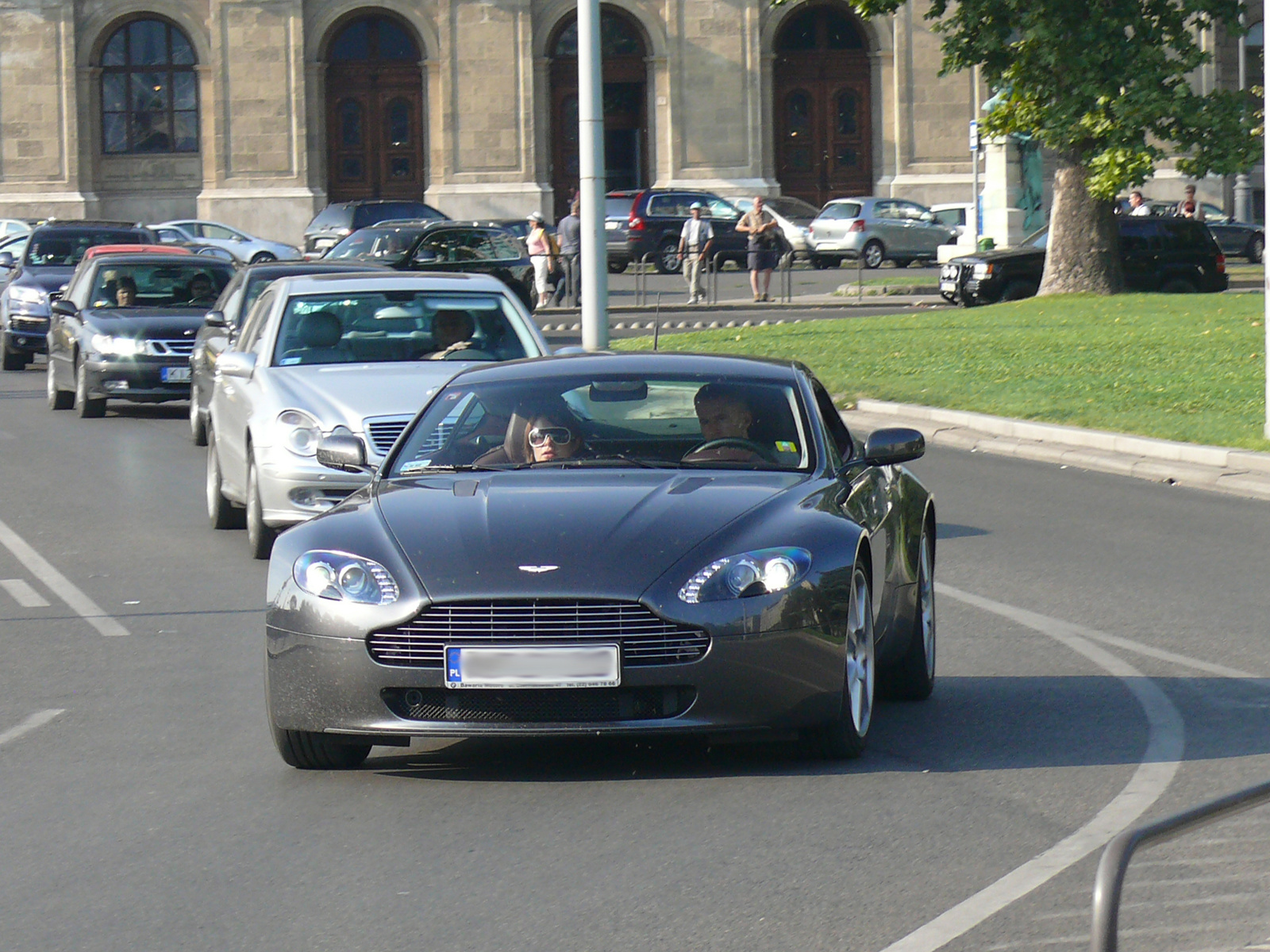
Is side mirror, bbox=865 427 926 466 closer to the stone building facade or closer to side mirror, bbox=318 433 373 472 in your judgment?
side mirror, bbox=318 433 373 472

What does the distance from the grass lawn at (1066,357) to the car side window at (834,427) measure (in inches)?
318

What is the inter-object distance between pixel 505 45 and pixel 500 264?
2571 cm

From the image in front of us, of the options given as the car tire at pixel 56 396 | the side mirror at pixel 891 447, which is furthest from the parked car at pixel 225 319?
the side mirror at pixel 891 447

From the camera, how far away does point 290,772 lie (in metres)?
6.63

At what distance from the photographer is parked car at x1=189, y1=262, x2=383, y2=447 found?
16.2 m

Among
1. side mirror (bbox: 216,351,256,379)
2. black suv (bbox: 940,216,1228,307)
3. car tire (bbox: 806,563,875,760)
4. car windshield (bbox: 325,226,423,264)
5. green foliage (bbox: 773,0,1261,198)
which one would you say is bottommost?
car tire (bbox: 806,563,875,760)

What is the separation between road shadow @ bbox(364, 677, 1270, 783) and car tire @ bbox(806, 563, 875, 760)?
2.7 inches

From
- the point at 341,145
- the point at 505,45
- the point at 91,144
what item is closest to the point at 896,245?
the point at 505,45

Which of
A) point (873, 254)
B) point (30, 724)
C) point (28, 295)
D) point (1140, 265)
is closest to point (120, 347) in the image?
point (28, 295)

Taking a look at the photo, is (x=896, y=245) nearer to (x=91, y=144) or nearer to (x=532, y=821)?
(x=91, y=144)

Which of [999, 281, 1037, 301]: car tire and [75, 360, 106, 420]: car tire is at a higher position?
[999, 281, 1037, 301]: car tire

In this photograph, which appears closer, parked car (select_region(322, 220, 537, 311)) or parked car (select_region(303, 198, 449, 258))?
parked car (select_region(322, 220, 537, 311))

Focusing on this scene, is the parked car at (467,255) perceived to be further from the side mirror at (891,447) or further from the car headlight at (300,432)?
the side mirror at (891,447)

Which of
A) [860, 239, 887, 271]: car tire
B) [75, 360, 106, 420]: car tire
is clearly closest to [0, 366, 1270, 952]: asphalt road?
Result: [75, 360, 106, 420]: car tire
